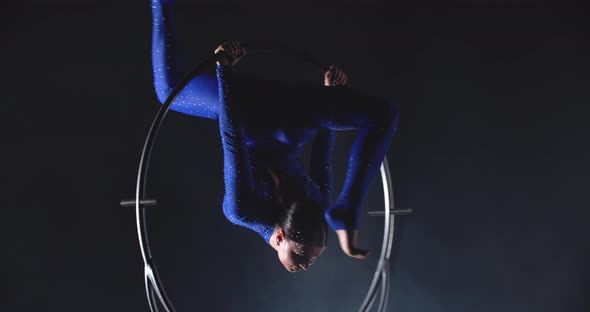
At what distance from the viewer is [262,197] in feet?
4.58

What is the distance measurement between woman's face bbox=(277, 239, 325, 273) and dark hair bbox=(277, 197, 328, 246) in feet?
0.04

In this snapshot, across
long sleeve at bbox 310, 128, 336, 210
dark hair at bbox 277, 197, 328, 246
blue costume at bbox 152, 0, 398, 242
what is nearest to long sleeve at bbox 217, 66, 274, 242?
blue costume at bbox 152, 0, 398, 242

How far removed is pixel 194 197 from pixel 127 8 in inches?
32.6

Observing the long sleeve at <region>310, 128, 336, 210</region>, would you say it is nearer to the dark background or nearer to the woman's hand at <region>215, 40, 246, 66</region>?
the woman's hand at <region>215, 40, 246, 66</region>

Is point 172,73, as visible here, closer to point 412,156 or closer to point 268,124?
point 268,124

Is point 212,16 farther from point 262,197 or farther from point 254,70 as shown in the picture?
A: point 262,197

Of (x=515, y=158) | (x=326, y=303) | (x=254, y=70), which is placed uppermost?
(x=254, y=70)

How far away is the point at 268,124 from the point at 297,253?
345 mm

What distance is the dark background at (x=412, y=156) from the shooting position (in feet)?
7.05

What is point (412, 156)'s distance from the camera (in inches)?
95.9

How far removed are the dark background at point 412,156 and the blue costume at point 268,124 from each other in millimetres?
796

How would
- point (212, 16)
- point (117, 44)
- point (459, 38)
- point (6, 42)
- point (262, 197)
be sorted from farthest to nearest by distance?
point (459, 38), point (212, 16), point (117, 44), point (6, 42), point (262, 197)

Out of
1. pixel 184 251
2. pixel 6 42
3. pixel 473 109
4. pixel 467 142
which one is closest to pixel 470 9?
pixel 473 109

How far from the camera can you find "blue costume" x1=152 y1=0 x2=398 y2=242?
1293 millimetres
